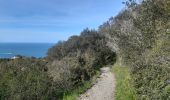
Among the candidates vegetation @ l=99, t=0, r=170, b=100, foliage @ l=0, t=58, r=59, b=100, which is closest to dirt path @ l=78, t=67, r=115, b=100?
foliage @ l=0, t=58, r=59, b=100

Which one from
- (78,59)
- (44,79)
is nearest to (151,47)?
(44,79)

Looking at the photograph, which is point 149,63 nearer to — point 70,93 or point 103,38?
point 70,93

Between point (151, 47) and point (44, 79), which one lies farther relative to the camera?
point (44, 79)

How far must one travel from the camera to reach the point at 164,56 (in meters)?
9.88

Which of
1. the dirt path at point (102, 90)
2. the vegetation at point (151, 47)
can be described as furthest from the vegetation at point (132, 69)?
the dirt path at point (102, 90)

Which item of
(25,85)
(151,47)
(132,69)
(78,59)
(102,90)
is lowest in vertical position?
(102,90)

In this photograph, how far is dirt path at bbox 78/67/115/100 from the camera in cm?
1606

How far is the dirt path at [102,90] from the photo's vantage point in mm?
16062

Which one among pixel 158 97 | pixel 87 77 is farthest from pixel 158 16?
pixel 87 77

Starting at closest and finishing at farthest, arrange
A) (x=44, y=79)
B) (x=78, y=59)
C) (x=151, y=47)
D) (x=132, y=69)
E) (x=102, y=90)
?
(x=151, y=47) < (x=132, y=69) < (x=44, y=79) < (x=102, y=90) < (x=78, y=59)

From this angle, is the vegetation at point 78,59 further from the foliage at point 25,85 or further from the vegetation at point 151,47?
the vegetation at point 151,47

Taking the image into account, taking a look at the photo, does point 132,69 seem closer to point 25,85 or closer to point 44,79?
point 25,85

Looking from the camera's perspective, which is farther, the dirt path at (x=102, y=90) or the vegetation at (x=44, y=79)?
the vegetation at (x=44, y=79)

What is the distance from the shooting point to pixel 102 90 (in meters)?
17.9
